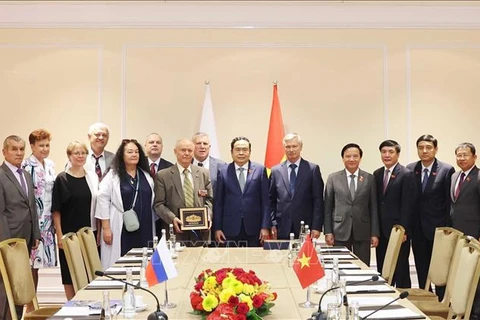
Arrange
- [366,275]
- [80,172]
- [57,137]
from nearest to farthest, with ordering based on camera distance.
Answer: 1. [366,275]
2. [80,172]
3. [57,137]

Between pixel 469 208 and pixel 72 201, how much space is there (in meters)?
3.67

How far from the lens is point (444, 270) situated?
154 inches

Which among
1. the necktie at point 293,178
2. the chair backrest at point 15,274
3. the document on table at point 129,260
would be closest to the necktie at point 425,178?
the necktie at point 293,178

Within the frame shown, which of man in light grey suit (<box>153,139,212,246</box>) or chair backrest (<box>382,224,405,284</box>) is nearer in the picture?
chair backrest (<box>382,224,405,284</box>)

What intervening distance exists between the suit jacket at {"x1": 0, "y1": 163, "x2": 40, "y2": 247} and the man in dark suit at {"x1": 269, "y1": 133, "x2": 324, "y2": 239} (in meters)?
2.26

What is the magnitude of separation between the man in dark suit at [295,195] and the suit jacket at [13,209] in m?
2.26

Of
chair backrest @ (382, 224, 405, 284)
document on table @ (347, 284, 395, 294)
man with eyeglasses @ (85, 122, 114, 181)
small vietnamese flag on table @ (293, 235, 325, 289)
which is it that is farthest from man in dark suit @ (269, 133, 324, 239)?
small vietnamese flag on table @ (293, 235, 325, 289)

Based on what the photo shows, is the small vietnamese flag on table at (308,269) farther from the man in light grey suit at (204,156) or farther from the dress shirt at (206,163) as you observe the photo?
the dress shirt at (206,163)

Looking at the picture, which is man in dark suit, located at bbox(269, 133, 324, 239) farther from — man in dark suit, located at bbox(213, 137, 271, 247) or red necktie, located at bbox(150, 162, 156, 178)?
red necktie, located at bbox(150, 162, 156, 178)

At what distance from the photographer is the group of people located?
199 inches

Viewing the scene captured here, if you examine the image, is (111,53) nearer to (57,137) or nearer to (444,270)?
(57,137)

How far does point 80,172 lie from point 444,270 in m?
3.26

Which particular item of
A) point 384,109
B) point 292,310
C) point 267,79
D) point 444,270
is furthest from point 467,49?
point 292,310

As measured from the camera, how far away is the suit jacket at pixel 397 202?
533 cm
